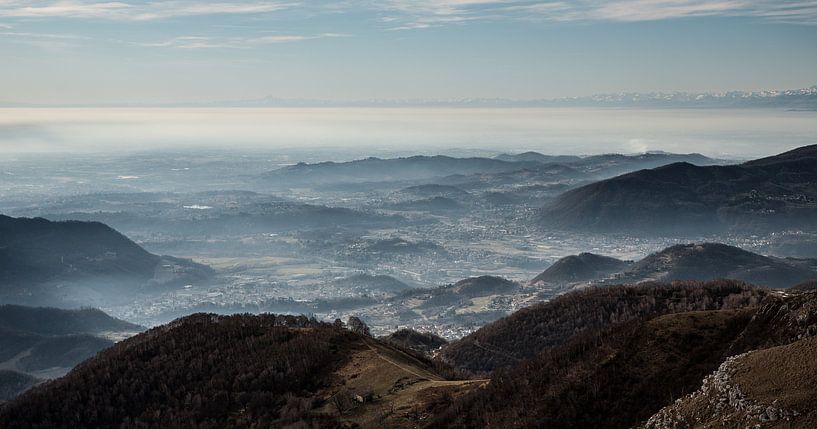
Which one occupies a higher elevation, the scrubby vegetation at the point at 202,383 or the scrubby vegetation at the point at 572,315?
the scrubby vegetation at the point at 202,383

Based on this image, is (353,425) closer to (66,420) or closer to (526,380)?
(526,380)

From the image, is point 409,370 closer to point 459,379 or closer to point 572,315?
point 459,379

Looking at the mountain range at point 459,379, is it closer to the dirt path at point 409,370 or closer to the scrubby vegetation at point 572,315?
the dirt path at point 409,370

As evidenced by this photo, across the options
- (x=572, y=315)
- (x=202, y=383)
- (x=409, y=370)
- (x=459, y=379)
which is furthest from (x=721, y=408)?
(x=572, y=315)

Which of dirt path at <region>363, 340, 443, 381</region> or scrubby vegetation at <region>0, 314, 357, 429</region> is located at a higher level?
dirt path at <region>363, 340, 443, 381</region>

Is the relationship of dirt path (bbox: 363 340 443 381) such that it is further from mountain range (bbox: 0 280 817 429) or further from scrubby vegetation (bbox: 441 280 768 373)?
scrubby vegetation (bbox: 441 280 768 373)

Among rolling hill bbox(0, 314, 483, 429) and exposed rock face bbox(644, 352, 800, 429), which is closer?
exposed rock face bbox(644, 352, 800, 429)

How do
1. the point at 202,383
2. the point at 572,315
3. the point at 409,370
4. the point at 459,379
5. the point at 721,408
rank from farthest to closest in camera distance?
the point at 572,315
the point at 202,383
the point at 459,379
the point at 409,370
the point at 721,408

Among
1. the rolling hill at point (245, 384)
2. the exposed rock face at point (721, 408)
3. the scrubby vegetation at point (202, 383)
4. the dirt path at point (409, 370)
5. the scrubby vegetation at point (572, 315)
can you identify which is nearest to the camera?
the exposed rock face at point (721, 408)

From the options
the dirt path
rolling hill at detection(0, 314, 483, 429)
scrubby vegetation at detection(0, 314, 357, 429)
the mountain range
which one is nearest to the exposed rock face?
the mountain range

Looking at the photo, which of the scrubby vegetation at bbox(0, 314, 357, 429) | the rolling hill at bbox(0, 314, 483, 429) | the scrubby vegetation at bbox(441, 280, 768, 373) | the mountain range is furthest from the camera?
the scrubby vegetation at bbox(441, 280, 768, 373)

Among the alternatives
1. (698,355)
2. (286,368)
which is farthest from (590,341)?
(286,368)

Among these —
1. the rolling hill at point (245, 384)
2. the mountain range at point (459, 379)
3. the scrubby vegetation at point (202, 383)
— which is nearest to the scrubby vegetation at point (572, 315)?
the mountain range at point (459, 379)
